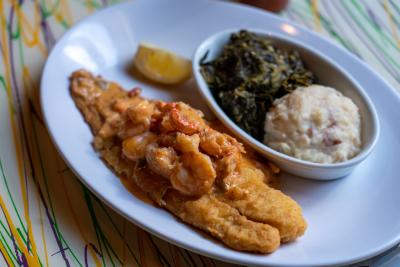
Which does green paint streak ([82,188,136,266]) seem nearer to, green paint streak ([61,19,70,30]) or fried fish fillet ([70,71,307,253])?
fried fish fillet ([70,71,307,253])

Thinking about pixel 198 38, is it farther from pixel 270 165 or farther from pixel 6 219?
pixel 6 219

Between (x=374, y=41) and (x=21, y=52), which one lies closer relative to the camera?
(x=21, y=52)

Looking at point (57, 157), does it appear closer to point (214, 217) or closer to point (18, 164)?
point (18, 164)

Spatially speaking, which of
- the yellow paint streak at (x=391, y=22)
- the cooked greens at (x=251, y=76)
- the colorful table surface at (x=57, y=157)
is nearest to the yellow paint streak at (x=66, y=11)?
the colorful table surface at (x=57, y=157)

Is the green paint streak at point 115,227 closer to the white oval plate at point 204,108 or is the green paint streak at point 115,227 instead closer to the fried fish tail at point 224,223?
the white oval plate at point 204,108

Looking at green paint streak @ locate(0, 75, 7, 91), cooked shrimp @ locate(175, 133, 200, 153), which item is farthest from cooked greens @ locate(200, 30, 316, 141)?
green paint streak @ locate(0, 75, 7, 91)

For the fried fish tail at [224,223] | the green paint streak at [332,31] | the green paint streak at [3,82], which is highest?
the green paint streak at [332,31]

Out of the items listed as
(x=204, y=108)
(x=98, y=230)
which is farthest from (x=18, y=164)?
(x=204, y=108)

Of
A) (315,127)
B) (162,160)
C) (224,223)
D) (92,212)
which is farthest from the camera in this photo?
(315,127)

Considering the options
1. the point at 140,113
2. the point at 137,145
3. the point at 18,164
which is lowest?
the point at 18,164
